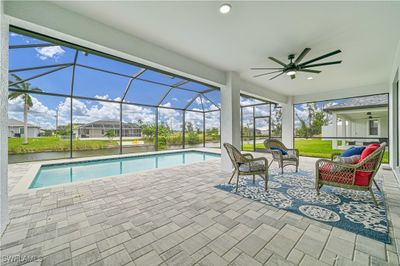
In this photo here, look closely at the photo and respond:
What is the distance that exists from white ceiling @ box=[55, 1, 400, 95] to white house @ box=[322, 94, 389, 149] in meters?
3.80

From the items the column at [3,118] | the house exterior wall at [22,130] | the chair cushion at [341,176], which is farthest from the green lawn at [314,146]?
the house exterior wall at [22,130]

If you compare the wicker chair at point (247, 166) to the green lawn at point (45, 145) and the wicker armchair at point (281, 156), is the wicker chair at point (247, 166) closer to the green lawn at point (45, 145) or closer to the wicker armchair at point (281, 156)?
the wicker armchair at point (281, 156)

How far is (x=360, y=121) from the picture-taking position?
Result: 8.34 meters

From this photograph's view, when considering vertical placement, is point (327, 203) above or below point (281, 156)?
below

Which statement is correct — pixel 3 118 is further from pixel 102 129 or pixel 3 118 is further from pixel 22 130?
pixel 102 129

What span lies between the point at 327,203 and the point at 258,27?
3171mm

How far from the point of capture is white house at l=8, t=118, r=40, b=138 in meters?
6.29

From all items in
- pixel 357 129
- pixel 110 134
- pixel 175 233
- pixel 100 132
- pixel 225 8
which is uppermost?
pixel 225 8

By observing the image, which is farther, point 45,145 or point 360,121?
point 360,121

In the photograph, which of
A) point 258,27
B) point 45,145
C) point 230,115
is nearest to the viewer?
point 258,27

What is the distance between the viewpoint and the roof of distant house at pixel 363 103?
6.61 meters

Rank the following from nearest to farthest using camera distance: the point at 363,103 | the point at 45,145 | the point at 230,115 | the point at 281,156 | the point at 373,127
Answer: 1. the point at 281,156
2. the point at 230,115
3. the point at 45,145
4. the point at 363,103
5. the point at 373,127

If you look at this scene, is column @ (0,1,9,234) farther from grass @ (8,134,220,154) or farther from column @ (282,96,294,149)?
column @ (282,96,294,149)

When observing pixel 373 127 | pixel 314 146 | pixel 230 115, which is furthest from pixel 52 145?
pixel 373 127
